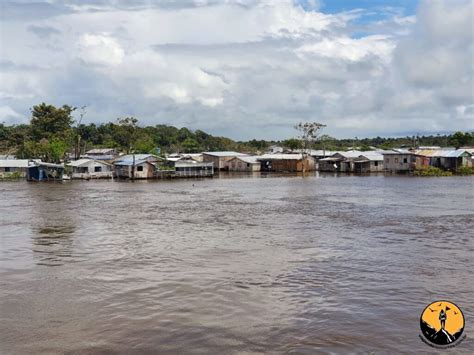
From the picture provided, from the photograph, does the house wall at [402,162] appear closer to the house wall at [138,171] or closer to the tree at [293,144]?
the tree at [293,144]

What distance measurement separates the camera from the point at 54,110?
2657 inches

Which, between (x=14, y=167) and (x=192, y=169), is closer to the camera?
(x=14, y=167)

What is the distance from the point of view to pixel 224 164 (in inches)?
2842

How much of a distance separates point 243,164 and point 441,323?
215 feet

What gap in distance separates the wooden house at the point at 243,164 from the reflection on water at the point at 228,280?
4746 centimetres

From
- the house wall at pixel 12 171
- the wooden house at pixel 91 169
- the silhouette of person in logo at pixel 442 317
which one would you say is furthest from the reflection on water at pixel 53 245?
the house wall at pixel 12 171

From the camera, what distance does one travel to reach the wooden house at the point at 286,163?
69500 millimetres

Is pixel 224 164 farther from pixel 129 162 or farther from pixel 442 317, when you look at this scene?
pixel 442 317

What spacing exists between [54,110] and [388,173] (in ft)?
147

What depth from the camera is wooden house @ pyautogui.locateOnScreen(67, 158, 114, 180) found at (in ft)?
177

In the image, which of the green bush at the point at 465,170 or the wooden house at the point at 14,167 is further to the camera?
the green bush at the point at 465,170

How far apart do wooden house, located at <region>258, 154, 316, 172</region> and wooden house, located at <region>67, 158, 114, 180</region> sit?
23.7 metres

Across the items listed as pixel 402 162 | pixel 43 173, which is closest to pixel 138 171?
pixel 43 173

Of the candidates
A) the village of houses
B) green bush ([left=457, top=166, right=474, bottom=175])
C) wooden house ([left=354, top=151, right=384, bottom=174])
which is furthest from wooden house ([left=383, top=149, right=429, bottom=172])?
green bush ([left=457, top=166, right=474, bottom=175])
